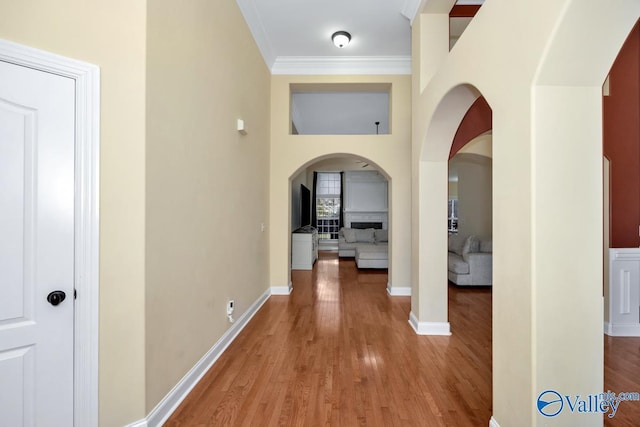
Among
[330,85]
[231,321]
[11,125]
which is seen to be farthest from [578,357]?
[330,85]

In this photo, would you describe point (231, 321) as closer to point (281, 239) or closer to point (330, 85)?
point (281, 239)

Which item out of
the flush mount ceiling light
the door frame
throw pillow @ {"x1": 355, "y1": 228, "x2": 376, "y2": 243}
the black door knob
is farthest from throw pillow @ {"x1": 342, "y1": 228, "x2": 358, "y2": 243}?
the black door knob

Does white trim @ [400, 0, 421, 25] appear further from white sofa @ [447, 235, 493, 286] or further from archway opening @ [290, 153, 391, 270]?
archway opening @ [290, 153, 391, 270]

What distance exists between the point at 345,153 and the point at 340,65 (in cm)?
137

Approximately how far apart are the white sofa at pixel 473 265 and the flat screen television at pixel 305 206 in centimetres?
455

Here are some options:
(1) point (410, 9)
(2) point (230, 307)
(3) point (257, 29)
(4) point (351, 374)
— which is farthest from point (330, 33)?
(4) point (351, 374)

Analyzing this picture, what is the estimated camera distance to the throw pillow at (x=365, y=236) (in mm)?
8414

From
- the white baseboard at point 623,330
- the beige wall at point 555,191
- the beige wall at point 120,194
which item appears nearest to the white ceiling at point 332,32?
the beige wall at point 120,194

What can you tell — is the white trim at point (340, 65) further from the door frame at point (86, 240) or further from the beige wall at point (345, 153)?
the door frame at point (86, 240)

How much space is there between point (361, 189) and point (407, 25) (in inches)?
252

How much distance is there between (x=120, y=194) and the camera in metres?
1.59

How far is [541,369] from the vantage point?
4.48 ft

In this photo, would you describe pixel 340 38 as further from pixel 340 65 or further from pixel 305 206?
pixel 305 206

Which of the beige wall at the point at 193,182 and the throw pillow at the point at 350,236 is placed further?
the throw pillow at the point at 350,236
